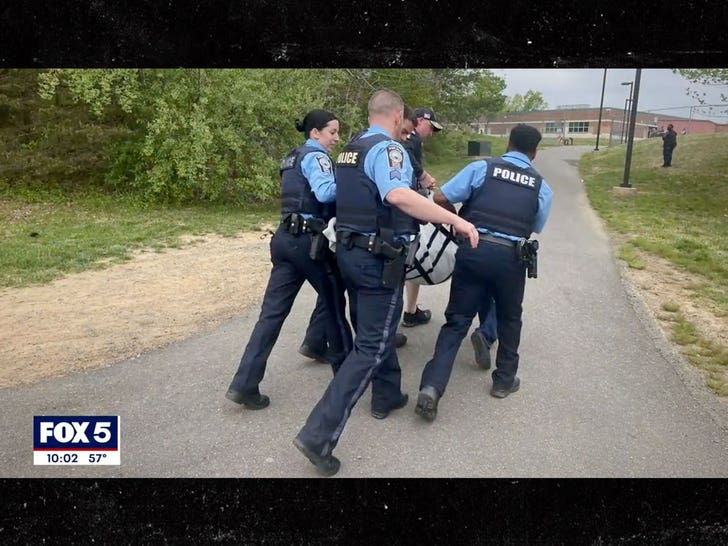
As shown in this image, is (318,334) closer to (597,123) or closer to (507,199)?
(507,199)

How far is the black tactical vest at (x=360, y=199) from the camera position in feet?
7.30

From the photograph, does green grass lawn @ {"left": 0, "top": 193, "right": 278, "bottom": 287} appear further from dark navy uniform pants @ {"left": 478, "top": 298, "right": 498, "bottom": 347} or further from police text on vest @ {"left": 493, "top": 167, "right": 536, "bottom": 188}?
dark navy uniform pants @ {"left": 478, "top": 298, "right": 498, "bottom": 347}

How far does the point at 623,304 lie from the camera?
3.15 meters

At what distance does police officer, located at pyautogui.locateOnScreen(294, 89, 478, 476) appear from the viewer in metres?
2.11

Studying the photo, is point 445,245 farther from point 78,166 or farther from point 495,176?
point 78,166

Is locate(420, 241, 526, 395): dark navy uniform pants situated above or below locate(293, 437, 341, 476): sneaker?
above

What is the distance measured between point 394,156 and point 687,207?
3.79 ft

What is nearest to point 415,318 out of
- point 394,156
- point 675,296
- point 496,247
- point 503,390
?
point 503,390

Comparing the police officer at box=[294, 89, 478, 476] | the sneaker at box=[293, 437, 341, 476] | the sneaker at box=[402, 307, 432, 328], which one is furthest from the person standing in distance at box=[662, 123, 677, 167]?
the sneaker at box=[402, 307, 432, 328]

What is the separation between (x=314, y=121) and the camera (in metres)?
2.53

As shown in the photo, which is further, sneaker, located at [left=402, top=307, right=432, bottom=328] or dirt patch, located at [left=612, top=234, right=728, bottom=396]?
sneaker, located at [left=402, top=307, right=432, bottom=328]

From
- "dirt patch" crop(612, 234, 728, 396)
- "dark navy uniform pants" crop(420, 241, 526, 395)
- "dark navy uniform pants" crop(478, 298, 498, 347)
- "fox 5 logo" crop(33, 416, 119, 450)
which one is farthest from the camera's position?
"dark navy uniform pants" crop(478, 298, 498, 347)

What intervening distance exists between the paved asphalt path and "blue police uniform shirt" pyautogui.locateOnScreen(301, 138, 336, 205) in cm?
93
